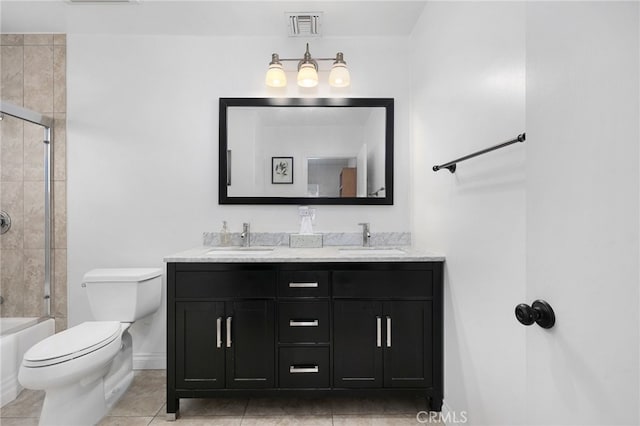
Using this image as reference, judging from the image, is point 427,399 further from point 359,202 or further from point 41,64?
point 41,64

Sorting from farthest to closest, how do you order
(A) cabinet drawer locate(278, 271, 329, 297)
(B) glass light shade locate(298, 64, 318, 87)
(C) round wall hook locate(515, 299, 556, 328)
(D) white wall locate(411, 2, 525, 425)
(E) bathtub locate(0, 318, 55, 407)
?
1. (B) glass light shade locate(298, 64, 318, 87)
2. (E) bathtub locate(0, 318, 55, 407)
3. (A) cabinet drawer locate(278, 271, 329, 297)
4. (D) white wall locate(411, 2, 525, 425)
5. (C) round wall hook locate(515, 299, 556, 328)

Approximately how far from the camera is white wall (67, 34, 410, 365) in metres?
2.29

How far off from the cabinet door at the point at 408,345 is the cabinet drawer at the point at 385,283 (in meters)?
0.07

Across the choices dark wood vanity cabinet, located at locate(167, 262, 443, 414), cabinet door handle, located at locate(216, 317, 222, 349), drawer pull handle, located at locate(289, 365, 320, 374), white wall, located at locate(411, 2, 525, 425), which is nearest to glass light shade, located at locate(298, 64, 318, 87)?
white wall, located at locate(411, 2, 525, 425)

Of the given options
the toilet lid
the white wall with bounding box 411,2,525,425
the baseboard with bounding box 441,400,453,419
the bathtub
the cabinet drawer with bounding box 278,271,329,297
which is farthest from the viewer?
the bathtub

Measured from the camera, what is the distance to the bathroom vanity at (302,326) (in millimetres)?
1699

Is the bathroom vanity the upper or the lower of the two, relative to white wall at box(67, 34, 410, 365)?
lower

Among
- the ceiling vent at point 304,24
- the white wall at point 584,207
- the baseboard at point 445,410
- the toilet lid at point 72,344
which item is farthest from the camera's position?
the ceiling vent at point 304,24

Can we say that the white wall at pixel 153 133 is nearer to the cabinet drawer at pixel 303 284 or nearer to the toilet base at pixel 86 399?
the toilet base at pixel 86 399

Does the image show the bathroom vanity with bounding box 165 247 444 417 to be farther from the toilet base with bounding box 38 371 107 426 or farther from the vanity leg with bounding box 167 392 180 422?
the toilet base with bounding box 38 371 107 426

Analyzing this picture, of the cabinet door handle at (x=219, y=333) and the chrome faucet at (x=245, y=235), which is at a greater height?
the chrome faucet at (x=245, y=235)

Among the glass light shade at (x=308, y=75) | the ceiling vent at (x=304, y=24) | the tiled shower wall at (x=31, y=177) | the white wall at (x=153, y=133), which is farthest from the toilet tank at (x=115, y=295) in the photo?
the ceiling vent at (x=304, y=24)

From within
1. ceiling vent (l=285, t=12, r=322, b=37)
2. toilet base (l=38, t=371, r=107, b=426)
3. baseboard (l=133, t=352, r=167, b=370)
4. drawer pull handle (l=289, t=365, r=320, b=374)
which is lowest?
baseboard (l=133, t=352, r=167, b=370)

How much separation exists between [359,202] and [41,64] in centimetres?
252
